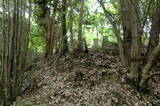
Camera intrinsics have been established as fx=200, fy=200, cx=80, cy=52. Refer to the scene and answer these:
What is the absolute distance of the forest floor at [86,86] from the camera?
16.0ft

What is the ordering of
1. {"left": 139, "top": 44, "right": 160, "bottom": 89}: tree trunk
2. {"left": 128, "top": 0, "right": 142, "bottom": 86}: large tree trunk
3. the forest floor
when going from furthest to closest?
{"left": 128, "top": 0, "right": 142, "bottom": 86}: large tree trunk < the forest floor < {"left": 139, "top": 44, "right": 160, "bottom": 89}: tree trunk

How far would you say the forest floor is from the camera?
4867 millimetres

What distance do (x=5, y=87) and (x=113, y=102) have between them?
2929 millimetres

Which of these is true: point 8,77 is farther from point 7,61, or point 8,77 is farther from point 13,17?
point 13,17

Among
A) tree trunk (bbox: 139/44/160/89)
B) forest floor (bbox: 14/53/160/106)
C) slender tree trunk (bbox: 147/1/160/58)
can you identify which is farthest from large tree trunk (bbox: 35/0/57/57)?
tree trunk (bbox: 139/44/160/89)

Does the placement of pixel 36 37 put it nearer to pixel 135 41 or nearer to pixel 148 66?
pixel 135 41

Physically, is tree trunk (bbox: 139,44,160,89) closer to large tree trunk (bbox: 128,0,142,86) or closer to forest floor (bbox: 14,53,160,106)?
large tree trunk (bbox: 128,0,142,86)

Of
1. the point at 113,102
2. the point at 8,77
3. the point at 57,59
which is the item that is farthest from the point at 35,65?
the point at 113,102

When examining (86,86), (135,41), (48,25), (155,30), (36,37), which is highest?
(48,25)

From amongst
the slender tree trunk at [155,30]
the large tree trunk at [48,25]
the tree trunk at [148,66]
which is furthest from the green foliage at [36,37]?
the tree trunk at [148,66]

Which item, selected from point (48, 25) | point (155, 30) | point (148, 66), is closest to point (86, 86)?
point (148, 66)

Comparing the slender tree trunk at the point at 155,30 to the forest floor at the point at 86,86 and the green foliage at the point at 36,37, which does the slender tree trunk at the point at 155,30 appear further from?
the green foliage at the point at 36,37

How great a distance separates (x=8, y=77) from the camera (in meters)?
5.55

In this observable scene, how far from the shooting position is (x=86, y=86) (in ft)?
18.0
